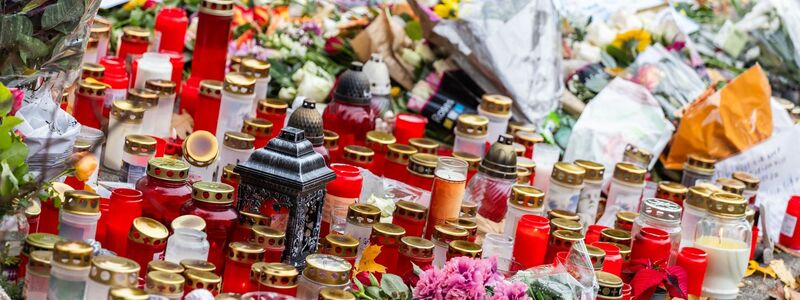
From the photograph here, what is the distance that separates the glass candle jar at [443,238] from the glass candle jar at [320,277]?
423 millimetres

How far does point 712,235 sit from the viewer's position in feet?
10.4

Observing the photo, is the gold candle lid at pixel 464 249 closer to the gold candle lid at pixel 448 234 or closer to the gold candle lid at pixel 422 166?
the gold candle lid at pixel 448 234

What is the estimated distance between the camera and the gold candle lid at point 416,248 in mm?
2549

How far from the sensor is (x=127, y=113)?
2949 mm

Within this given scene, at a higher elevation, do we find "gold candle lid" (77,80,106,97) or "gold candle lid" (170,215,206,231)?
"gold candle lid" (77,80,106,97)

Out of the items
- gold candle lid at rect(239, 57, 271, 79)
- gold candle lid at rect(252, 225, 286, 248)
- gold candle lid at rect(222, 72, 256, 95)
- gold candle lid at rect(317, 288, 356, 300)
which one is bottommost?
gold candle lid at rect(317, 288, 356, 300)

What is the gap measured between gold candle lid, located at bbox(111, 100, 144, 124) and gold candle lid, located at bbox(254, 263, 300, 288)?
85 cm

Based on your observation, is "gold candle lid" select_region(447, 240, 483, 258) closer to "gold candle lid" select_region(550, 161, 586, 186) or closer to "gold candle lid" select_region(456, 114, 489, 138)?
"gold candle lid" select_region(550, 161, 586, 186)

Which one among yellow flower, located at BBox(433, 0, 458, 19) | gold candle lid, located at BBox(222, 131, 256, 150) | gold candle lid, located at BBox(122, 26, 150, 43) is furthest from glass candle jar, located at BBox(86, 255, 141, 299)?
yellow flower, located at BBox(433, 0, 458, 19)

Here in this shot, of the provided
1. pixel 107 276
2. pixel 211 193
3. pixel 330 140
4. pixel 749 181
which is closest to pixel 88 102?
pixel 330 140

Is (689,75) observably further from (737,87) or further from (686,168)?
(686,168)

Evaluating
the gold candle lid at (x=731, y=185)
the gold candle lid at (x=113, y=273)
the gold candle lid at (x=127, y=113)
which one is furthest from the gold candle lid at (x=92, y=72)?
the gold candle lid at (x=731, y=185)

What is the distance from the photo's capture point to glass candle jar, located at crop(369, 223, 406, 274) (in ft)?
8.52

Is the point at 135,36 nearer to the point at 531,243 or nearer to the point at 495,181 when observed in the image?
the point at 495,181
